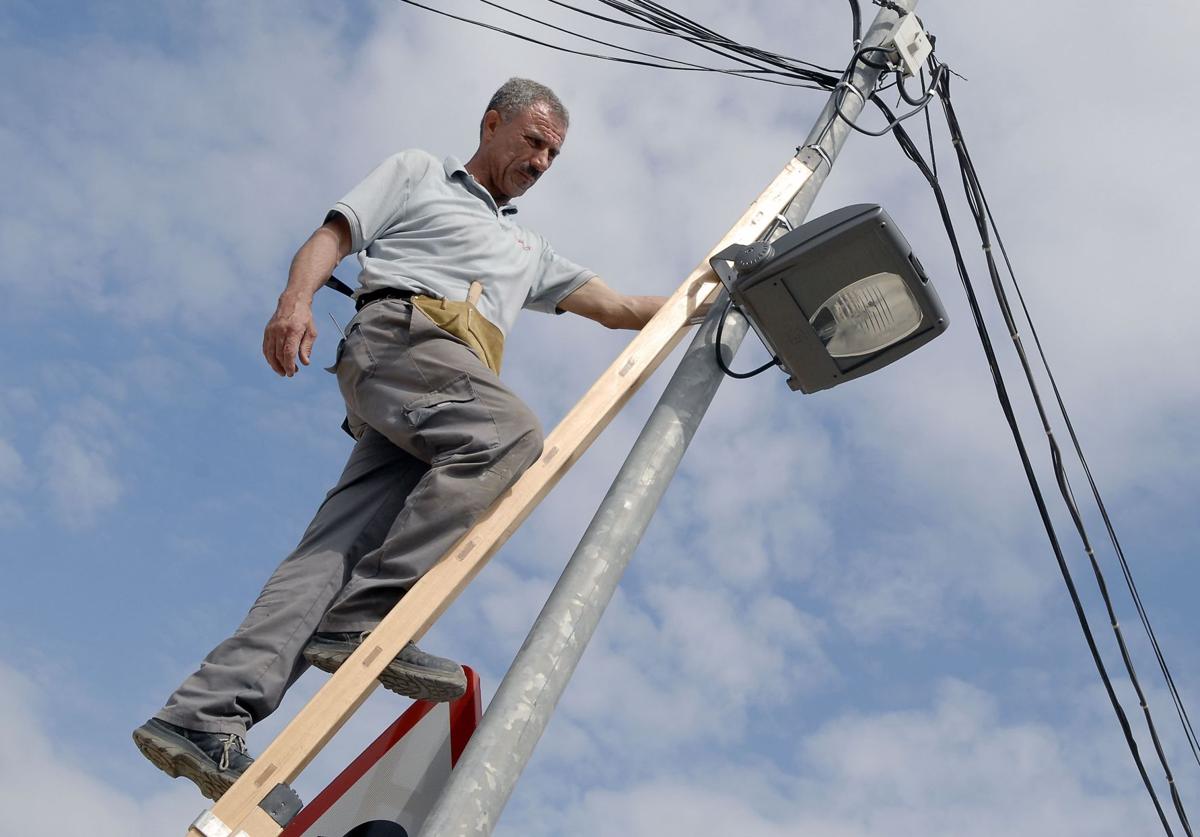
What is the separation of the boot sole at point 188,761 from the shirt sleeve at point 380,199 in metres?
1.36

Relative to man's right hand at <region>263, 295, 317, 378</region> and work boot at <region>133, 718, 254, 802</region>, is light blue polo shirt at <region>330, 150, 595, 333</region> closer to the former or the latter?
man's right hand at <region>263, 295, 317, 378</region>

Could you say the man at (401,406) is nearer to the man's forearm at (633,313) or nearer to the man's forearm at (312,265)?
the man's forearm at (312,265)

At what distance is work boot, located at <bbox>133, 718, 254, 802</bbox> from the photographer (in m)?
2.69

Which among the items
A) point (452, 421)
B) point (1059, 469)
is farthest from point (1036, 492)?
point (452, 421)

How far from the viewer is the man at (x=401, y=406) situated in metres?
2.86

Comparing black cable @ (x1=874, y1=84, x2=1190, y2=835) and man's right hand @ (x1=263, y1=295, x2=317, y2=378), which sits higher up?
black cable @ (x1=874, y1=84, x2=1190, y2=835)

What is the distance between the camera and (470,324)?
11.2ft

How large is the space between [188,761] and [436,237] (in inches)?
62.1

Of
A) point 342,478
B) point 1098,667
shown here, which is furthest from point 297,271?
point 1098,667

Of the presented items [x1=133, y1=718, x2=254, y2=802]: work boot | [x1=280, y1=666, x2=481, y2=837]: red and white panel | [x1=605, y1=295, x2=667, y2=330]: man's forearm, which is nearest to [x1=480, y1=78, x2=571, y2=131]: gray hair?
[x1=605, y1=295, x2=667, y2=330]: man's forearm

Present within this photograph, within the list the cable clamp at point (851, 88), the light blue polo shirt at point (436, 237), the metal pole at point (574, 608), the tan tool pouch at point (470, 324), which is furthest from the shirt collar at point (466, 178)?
the cable clamp at point (851, 88)

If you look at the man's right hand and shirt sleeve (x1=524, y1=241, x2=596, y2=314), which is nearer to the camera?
the man's right hand

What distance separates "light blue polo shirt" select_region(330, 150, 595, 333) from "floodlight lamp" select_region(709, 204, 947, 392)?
597mm

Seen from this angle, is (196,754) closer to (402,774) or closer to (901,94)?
(402,774)
